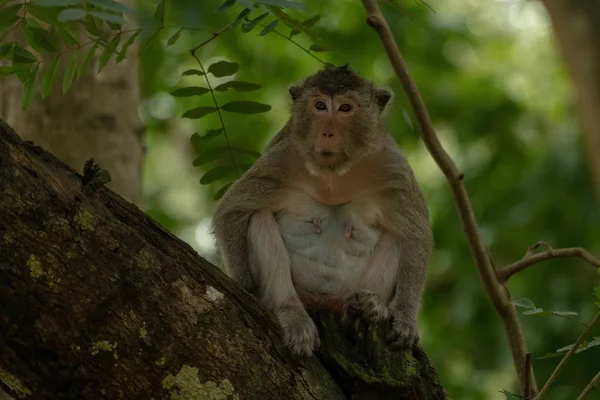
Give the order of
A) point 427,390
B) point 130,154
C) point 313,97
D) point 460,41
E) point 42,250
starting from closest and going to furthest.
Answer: point 42,250
point 427,390
point 313,97
point 130,154
point 460,41

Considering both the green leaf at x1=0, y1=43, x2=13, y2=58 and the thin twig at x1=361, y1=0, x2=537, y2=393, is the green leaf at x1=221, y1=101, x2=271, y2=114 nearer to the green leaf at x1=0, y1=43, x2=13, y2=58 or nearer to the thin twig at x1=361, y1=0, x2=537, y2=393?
the thin twig at x1=361, y1=0, x2=537, y2=393

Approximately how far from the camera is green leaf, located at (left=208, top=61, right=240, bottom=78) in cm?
530

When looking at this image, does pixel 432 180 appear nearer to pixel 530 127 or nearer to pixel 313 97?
pixel 530 127

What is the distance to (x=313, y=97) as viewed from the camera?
5836mm

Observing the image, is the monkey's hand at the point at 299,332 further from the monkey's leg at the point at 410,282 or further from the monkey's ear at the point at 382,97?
the monkey's ear at the point at 382,97

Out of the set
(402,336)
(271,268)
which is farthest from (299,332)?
(271,268)

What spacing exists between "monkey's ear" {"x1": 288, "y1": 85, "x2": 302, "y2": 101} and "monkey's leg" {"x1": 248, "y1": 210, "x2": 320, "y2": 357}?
0.91m

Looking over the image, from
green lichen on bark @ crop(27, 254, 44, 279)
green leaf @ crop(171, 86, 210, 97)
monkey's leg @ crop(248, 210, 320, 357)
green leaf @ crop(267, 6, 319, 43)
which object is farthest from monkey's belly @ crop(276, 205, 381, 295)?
green lichen on bark @ crop(27, 254, 44, 279)

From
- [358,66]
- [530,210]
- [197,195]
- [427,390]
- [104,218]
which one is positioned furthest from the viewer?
[197,195]

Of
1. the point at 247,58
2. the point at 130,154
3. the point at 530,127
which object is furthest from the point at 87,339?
the point at 530,127

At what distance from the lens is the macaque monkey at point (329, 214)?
562cm

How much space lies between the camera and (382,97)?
628cm

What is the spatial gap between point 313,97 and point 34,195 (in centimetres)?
270

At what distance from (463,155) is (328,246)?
5.32m
